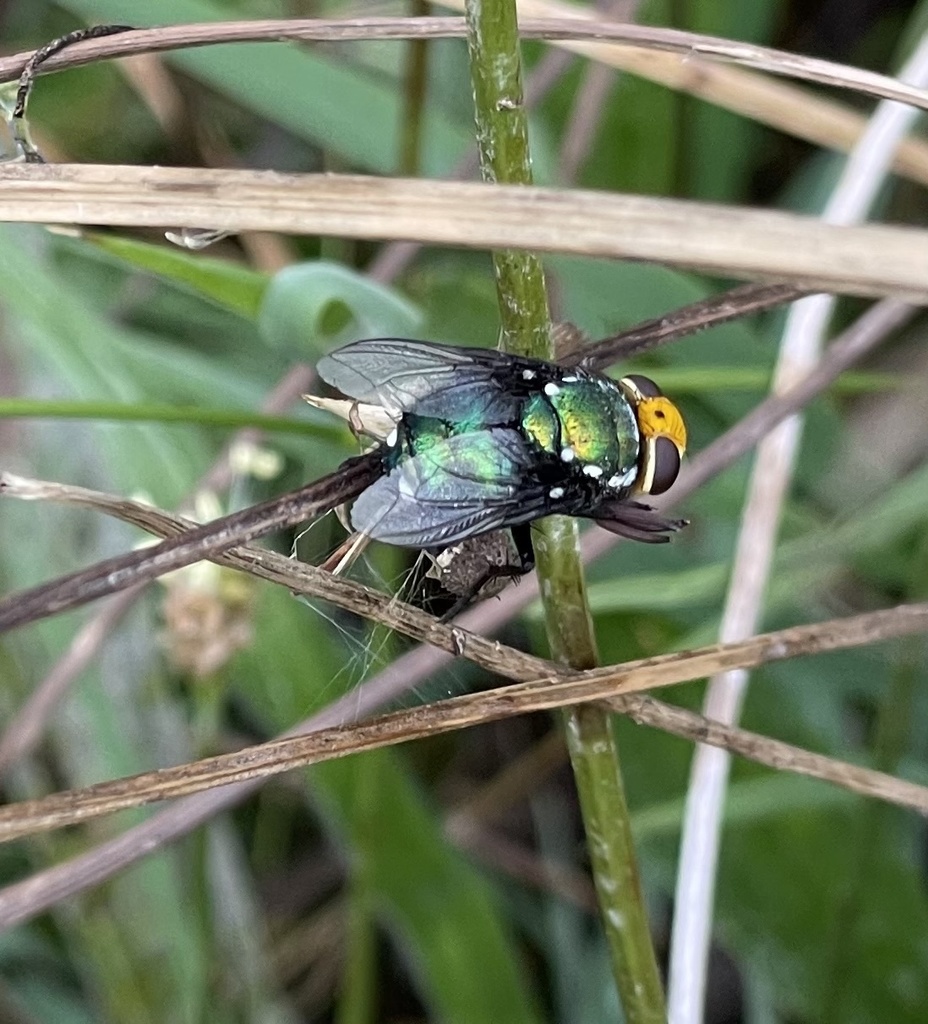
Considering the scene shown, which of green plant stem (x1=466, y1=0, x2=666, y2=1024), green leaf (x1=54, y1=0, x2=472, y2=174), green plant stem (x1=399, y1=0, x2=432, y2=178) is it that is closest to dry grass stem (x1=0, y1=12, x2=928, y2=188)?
green plant stem (x1=466, y1=0, x2=666, y2=1024)

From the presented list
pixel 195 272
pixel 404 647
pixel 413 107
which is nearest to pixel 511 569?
pixel 404 647

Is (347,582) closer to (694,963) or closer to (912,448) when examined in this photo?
(694,963)

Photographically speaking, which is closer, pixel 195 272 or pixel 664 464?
pixel 664 464

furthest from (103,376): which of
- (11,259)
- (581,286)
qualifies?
(581,286)

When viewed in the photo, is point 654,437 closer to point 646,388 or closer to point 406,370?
point 646,388

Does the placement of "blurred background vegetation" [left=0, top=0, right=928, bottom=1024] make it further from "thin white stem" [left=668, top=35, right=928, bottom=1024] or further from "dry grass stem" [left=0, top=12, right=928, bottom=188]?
"dry grass stem" [left=0, top=12, right=928, bottom=188]
